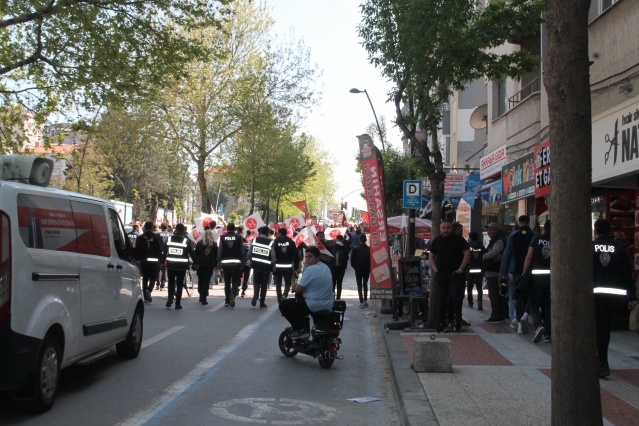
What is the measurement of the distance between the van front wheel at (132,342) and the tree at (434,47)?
5.14m

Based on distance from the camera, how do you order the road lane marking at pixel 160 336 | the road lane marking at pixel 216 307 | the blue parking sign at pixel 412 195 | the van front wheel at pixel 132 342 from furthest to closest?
the blue parking sign at pixel 412 195 < the road lane marking at pixel 216 307 < the road lane marking at pixel 160 336 < the van front wheel at pixel 132 342

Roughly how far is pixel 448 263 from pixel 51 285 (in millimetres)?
7051

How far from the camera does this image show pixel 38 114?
57.4 feet

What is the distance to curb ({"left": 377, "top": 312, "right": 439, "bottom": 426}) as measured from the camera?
655cm

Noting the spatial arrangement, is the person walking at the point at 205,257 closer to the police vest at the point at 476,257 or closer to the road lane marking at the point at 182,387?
the road lane marking at the point at 182,387

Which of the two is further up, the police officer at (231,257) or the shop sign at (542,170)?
the shop sign at (542,170)

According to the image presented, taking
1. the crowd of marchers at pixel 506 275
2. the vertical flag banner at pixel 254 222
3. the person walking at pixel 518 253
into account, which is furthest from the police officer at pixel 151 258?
the vertical flag banner at pixel 254 222

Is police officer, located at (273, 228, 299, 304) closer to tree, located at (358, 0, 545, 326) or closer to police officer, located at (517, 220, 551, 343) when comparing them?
tree, located at (358, 0, 545, 326)

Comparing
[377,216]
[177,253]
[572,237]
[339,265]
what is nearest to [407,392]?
[572,237]

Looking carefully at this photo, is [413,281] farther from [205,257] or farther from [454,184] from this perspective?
[454,184]

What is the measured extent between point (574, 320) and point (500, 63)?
1096 cm

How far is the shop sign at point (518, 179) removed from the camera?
55.0 feet

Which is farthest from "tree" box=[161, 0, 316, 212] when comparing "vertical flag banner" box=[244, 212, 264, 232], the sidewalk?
the sidewalk

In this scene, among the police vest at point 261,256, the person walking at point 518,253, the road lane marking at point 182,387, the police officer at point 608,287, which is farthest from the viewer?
the police vest at point 261,256
